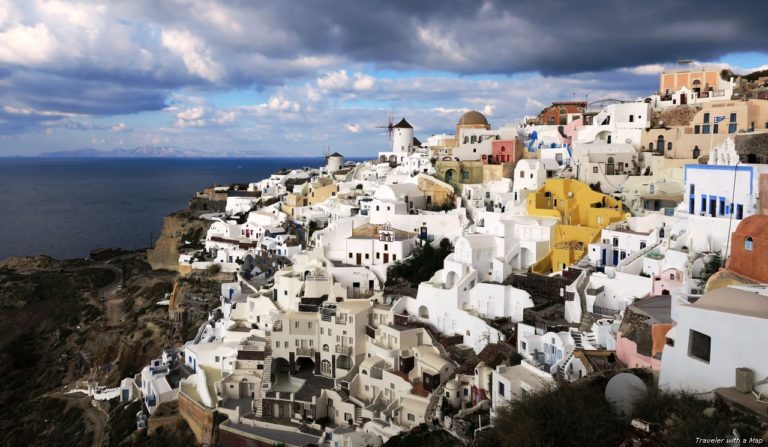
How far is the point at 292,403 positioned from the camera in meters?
22.4

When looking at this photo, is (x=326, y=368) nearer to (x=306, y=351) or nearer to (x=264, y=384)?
(x=306, y=351)

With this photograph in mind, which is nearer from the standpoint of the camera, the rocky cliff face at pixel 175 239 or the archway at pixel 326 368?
the archway at pixel 326 368

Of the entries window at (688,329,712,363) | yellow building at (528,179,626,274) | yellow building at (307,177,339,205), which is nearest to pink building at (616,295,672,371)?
window at (688,329,712,363)

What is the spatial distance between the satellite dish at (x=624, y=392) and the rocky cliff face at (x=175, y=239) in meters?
42.9

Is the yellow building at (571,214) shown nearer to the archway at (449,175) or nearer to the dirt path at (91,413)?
the archway at (449,175)

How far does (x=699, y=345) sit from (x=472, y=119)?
3902cm

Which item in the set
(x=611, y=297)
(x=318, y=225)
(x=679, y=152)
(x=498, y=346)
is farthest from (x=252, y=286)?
(x=679, y=152)

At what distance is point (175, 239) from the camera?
5194cm

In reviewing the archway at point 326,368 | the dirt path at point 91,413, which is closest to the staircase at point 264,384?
the archway at point 326,368

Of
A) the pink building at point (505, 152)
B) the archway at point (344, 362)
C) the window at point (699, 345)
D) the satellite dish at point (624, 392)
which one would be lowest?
the archway at point (344, 362)

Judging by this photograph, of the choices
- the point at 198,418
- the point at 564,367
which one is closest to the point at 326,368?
the point at 198,418

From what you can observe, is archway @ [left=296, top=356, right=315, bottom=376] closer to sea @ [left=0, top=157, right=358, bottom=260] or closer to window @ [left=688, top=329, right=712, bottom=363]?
window @ [left=688, top=329, right=712, bottom=363]

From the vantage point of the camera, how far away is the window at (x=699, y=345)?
1023cm

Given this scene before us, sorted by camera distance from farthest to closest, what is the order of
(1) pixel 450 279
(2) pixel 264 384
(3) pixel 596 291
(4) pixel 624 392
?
(1) pixel 450 279 < (2) pixel 264 384 < (3) pixel 596 291 < (4) pixel 624 392
